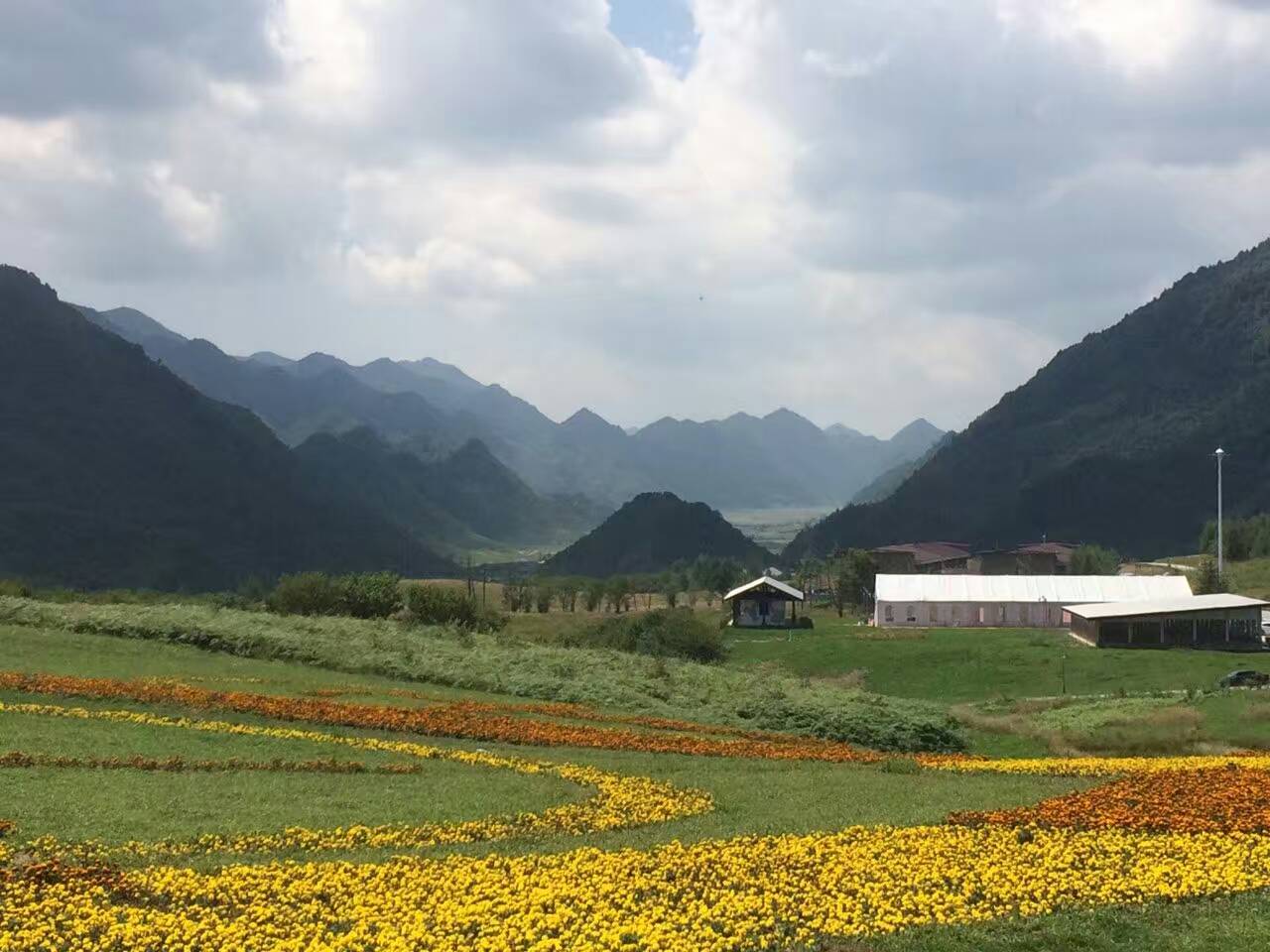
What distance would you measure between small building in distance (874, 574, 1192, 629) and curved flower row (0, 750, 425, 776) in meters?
84.0

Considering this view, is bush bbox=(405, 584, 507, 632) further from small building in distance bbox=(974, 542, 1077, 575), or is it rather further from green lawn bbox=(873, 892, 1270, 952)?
small building in distance bbox=(974, 542, 1077, 575)

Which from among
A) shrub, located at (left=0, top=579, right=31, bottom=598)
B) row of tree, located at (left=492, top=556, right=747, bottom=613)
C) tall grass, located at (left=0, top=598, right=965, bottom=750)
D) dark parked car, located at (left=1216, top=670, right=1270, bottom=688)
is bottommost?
row of tree, located at (left=492, top=556, right=747, bottom=613)

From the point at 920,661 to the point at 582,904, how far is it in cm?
6353

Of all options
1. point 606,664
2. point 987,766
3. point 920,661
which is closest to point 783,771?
point 987,766

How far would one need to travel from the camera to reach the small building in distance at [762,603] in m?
112

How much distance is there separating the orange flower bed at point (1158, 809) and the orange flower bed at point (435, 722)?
10494mm

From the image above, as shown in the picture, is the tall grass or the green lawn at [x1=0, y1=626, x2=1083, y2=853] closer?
the green lawn at [x1=0, y1=626, x2=1083, y2=853]

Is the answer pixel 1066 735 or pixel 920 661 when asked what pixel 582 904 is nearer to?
pixel 1066 735

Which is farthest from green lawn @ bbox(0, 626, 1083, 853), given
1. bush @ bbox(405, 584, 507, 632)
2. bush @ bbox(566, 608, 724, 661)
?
bush @ bbox(405, 584, 507, 632)

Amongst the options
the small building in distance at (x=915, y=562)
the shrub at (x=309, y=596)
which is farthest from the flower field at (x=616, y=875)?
the small building in distance at (x=915, y=562)

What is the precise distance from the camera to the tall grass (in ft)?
132

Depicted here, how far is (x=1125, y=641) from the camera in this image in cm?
8175

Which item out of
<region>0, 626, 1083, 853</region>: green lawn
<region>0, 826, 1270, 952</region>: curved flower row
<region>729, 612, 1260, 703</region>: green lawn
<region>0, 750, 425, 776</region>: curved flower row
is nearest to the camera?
<region>0, 826, 1270, 952</region>: curved flower row

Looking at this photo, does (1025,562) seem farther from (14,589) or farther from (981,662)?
(14,589)
